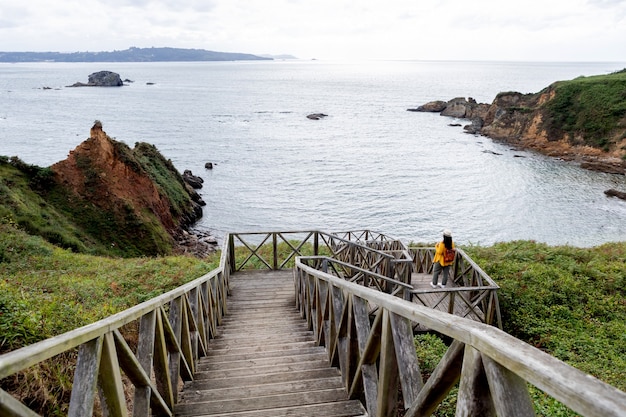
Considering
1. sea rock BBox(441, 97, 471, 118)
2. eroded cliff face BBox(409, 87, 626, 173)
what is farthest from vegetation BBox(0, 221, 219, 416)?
sea rock BBox(441, 97, 471, 118)

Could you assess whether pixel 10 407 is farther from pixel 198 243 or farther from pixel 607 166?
pixel 607 166

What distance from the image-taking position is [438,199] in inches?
1572

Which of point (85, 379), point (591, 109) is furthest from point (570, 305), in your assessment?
point (591, 109)

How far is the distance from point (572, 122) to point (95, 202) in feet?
204

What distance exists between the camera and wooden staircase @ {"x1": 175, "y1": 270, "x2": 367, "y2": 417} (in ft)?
13.0

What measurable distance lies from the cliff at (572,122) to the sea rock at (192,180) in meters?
46.7

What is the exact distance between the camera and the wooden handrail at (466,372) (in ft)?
4.09

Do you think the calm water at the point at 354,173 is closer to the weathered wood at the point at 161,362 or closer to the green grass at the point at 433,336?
the green grass at the point at 433,336

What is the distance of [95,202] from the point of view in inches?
1066

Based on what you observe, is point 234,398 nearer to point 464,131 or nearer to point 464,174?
point 464,174

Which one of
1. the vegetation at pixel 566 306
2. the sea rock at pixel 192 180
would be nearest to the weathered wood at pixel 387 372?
the vegetation at pixel 566 306

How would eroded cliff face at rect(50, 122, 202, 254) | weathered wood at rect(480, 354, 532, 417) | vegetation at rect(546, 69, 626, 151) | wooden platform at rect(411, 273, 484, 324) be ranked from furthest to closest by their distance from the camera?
1. vegetation at rect(546, 69, 626, 151)
2. eroded cliff face at rect(50, 122, 202, 254)
3. wooden platform at rect(411, 273, 484, 324)
4. weathered wood at rect(480, 354, 532, 417)

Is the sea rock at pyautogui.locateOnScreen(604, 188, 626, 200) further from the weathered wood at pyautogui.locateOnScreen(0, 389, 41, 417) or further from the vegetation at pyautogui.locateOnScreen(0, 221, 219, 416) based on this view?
the weathered wood at pyautogui.locateOnScreen(0, 389, 41, 417)

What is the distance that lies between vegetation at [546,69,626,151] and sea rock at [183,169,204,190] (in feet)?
169
